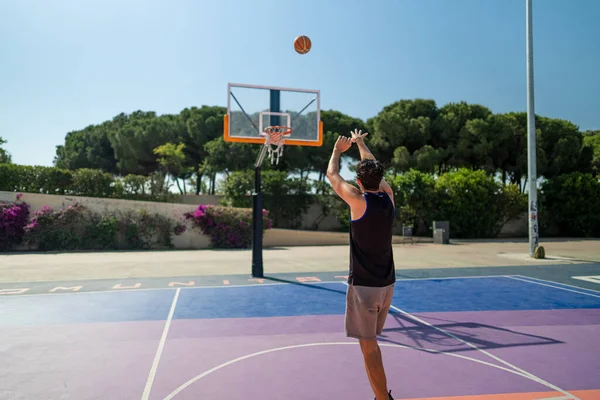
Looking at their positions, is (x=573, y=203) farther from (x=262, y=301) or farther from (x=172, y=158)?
(x=172, y=158)

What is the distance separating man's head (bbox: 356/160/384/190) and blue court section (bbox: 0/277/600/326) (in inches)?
159

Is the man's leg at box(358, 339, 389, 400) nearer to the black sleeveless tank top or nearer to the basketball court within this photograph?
the black sleeveless tank top

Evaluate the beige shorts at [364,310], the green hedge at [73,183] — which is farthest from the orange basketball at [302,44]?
the green hedge at [73,183]

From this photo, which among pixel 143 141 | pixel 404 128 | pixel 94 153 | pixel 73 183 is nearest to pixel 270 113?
pixel 73 183

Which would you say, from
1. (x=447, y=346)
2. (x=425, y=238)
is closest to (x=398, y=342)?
(x=447, y=346)

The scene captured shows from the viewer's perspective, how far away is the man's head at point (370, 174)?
3.33m

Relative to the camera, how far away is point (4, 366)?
4520 mm

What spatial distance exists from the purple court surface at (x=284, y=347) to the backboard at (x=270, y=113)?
169 inches

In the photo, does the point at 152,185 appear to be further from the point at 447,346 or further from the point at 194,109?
the point at 447,346

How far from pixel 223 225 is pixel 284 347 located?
16.2 m

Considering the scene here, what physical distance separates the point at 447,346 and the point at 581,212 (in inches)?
1133

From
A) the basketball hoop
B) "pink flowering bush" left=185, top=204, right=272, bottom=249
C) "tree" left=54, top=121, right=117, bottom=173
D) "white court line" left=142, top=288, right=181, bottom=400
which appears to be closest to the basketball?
the basketball hoop

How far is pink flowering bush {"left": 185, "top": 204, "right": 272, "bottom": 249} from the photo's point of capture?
20.8 meters

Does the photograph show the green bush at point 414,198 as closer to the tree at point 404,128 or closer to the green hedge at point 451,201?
the green hedge at point 451,201
